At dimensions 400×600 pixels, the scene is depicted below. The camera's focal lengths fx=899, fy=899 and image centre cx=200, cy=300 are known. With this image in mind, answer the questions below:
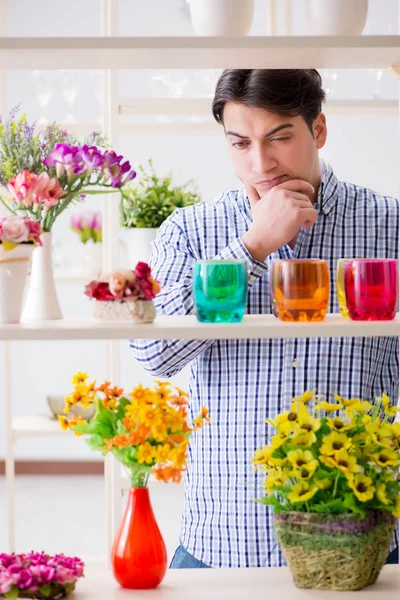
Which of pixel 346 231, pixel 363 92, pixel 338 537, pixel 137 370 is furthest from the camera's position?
pixel 137 370

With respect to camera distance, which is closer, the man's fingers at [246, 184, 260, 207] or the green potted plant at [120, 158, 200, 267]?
the man's fingers at [246, 184, 260, 207]

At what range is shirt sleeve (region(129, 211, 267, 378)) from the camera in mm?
1537

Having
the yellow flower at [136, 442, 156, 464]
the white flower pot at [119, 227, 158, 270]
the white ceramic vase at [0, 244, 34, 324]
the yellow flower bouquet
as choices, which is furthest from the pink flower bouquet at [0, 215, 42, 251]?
the white flower pot at [119, 227, 158, 270]

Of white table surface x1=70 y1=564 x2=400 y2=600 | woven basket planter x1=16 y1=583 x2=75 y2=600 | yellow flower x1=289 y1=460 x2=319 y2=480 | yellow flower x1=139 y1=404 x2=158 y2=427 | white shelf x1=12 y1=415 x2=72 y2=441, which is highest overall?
yellow flower x1=139 y1=404 x2=158 y2=427

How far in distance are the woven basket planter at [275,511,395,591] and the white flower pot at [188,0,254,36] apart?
0.76m

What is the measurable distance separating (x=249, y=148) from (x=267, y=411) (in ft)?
1.68

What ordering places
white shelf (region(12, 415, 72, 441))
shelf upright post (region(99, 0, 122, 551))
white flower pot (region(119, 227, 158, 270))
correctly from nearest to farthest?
white flower pot (region(119, 227, 158, 270)) → shelf upright post (region(99, 0, 122, 551)) → white shelf (region(12, 415, 72, 441))

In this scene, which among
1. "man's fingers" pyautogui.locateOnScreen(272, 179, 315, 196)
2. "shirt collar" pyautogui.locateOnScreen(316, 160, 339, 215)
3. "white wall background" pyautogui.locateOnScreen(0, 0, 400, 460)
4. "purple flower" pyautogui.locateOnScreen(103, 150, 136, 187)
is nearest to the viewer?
"purple flower" pyautogui.locateOnScreen(103, 150, 136, 187)

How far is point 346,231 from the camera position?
6.02 ft

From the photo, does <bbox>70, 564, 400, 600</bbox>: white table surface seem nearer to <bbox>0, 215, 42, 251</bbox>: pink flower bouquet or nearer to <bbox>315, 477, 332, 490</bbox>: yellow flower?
<bbox>315, 477, 332, 490</bbox>: yellow flower

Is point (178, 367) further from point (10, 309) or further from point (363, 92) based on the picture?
point (363, 92)

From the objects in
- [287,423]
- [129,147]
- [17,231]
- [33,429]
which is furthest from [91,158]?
[129,147]

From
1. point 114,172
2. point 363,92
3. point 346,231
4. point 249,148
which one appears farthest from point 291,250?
point 363,92

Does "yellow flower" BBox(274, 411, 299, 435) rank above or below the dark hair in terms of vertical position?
below
